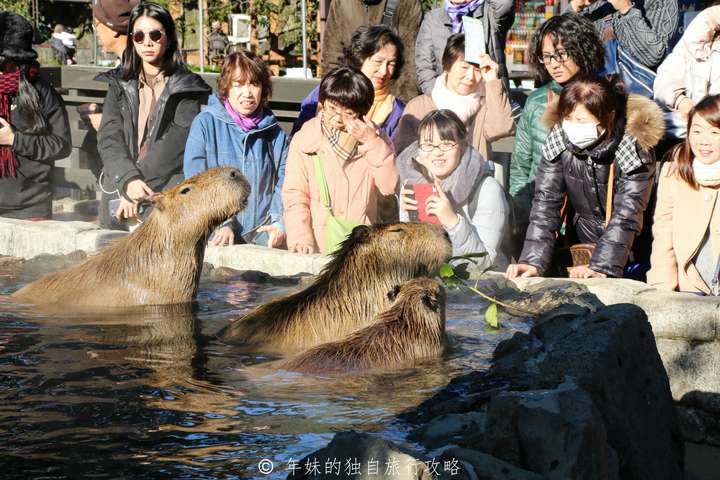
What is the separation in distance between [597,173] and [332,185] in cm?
186

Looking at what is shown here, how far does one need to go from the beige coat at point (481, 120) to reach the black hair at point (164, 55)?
79.1 inches

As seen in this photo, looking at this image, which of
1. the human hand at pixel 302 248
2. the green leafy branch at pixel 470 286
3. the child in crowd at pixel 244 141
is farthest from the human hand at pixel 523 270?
the child in crowd at pixel 244 141

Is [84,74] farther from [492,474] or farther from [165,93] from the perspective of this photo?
[492,474]

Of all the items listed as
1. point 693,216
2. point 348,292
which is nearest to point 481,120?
point 693,216

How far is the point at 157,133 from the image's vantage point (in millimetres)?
8680

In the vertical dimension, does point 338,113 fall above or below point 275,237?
above

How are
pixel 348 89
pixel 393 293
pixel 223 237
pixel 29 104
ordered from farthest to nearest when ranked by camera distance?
pixel 29 104 → pixel 223 237 → pixel 348 89 → pixel 393 293

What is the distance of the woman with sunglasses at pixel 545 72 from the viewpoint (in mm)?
7496

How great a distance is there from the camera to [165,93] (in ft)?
28.2

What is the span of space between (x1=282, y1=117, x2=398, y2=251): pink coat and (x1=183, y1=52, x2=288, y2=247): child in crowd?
0.40 meters

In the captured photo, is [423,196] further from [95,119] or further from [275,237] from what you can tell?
[95,119]

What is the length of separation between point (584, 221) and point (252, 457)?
4.06m

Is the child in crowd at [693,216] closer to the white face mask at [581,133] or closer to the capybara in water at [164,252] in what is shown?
the white face mask at [581,133]

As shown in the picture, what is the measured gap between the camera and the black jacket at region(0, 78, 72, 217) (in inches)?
374
